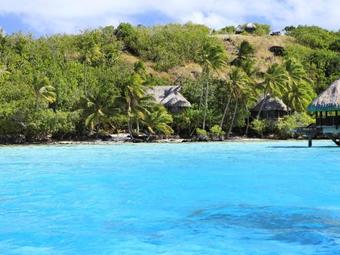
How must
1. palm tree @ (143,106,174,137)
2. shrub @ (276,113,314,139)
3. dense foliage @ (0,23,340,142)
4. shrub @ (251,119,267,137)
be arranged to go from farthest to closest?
shrub @ (251,119,267,137) < shrub @ (276,113,314,139) < palm tree @ (143,106,174,137) < dense foliage @ (0,23,340,142)

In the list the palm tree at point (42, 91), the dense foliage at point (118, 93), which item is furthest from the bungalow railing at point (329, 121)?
the palm tree at point (42, 91)

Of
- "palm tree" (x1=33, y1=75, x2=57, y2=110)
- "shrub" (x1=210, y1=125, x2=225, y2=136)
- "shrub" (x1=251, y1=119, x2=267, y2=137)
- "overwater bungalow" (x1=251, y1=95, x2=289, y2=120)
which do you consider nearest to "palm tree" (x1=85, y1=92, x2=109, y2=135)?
"palm tree" (x1=33, y1=75, x2=57, y2=110)

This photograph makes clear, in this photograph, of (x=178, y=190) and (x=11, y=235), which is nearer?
(x=11, y=235)

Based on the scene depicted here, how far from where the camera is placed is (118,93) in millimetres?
36719

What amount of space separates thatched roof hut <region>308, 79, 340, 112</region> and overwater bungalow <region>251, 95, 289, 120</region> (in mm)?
12620

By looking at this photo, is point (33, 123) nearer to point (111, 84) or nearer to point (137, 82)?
point (137, 82)

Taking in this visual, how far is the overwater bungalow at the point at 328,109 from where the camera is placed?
2569cm

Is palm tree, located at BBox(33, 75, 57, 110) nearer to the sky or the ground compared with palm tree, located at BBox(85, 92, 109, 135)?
nearer to the sky

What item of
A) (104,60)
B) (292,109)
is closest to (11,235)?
(292,109)

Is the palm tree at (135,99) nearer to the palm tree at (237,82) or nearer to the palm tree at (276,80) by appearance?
the palm tree at (237,82)

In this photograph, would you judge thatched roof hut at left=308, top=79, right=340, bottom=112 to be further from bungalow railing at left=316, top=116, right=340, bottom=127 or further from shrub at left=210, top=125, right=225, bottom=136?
shrub at left=210, top=125, right=225, bottom=136

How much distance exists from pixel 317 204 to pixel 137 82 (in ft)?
82.1

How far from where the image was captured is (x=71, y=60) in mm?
52875

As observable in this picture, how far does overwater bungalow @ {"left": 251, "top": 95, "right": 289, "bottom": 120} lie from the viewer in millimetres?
39250
